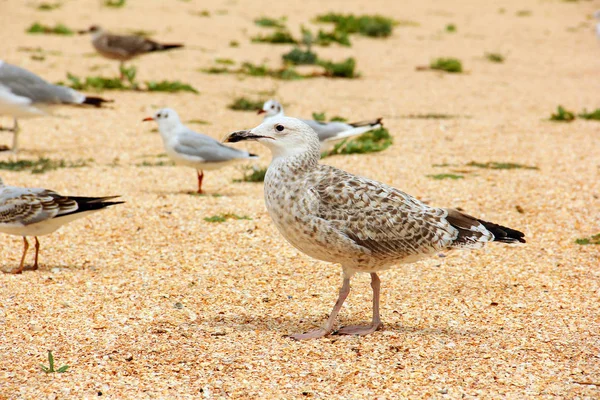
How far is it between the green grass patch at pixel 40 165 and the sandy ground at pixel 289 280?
0.19 metres

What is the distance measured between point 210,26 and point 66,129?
9.99 meters

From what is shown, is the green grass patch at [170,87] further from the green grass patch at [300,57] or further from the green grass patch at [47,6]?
the green grass patch at [47,6]

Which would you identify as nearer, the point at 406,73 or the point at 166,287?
the point at 166,287

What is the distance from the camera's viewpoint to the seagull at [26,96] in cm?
1037

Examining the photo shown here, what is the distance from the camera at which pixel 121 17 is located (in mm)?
21344

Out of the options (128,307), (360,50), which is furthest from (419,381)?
(360,50)

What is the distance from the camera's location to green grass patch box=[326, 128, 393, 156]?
33.7 ft

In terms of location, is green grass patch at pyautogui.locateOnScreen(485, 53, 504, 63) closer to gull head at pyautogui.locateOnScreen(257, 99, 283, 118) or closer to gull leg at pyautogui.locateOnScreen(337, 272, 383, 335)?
gull head at pyautogui.locateOnScreen(257, 99, 283, 118)

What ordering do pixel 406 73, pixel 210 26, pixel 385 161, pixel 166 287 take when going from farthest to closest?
pixel 210 26, pixel 406 73, pixel 385 161, pixel 166 287

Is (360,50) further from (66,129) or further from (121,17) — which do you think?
(66,129)

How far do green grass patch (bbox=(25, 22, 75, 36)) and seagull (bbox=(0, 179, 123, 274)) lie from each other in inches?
524

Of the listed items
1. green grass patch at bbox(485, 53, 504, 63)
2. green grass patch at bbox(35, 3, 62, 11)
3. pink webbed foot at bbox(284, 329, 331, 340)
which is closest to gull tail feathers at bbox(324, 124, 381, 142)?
pink webbed foot at bbox(284, 329, 331, 340)

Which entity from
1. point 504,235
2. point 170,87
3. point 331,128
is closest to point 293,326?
point 504,235

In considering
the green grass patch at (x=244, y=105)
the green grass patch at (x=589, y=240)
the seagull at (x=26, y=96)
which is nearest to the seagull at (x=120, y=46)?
the green grass patch at (x=244, y=105)
